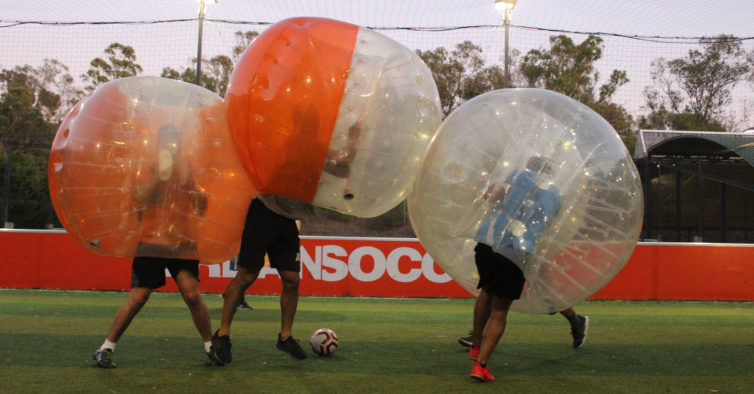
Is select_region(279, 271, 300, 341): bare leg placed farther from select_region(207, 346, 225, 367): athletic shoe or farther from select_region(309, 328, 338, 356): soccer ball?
select_region(207, 346, 225, 367): athletic shoe

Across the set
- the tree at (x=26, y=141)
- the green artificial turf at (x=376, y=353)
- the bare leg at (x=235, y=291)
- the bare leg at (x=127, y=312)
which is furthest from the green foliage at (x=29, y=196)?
the bare leg at (x=235, y=291)

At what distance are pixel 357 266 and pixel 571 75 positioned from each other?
696 inches

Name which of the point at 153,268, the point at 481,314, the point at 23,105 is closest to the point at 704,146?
the point at 481,314

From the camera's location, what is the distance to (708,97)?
94.6ft

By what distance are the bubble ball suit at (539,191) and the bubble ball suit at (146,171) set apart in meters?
1.27

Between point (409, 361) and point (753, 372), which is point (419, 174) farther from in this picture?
point (753, 372)

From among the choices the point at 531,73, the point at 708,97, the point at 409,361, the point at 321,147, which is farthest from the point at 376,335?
the point at 708,97

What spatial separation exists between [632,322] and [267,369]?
4.88 meters

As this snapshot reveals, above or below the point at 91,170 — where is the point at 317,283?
below

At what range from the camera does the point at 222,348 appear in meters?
4.60

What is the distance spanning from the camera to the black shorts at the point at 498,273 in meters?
4.12

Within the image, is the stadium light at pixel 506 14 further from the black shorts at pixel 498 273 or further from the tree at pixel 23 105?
the tree at pixel 23 105

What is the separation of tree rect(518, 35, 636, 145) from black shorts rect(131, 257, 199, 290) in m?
20.8

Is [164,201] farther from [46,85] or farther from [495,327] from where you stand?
[46,85]
